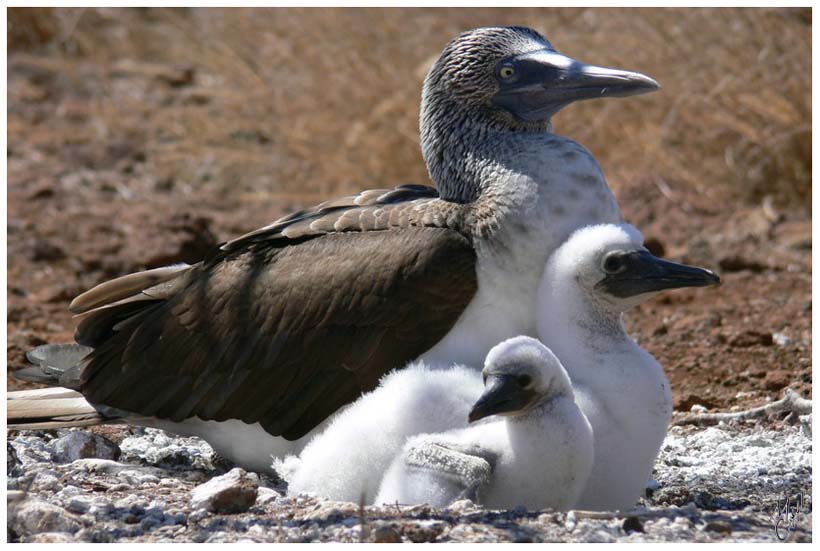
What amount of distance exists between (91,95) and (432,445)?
11057 millimetres

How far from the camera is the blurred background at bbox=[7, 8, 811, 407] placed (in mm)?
10258

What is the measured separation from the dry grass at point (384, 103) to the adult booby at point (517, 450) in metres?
6.14

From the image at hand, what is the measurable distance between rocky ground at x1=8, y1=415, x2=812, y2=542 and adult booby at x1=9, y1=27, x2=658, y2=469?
0.29m

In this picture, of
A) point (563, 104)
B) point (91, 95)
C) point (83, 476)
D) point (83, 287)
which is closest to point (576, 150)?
point (563, 104)

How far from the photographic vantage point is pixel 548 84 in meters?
6.89

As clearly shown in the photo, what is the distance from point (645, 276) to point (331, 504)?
5.22 feet

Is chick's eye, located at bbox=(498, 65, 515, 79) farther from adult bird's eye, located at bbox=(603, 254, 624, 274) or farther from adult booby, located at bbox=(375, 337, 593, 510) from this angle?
adult booby, located at bbox=(375, 337, 593, 510)

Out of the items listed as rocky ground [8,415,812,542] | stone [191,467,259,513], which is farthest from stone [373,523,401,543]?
stone [191,467,259,513]

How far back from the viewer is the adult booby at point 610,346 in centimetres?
580

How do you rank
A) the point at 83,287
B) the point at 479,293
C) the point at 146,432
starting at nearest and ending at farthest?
the point at 479,293
the point at 146,432
the point at 83,287

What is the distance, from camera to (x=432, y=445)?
18.4ft

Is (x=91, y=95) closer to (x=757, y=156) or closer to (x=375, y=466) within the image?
(x=757, y=156)

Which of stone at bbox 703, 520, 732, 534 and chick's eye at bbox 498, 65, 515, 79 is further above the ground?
chick's eye at bbox 498, 65, 515, 79

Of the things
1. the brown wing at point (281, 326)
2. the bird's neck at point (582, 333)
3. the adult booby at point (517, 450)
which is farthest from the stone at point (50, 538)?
the bird's neck at point (582, 333)
